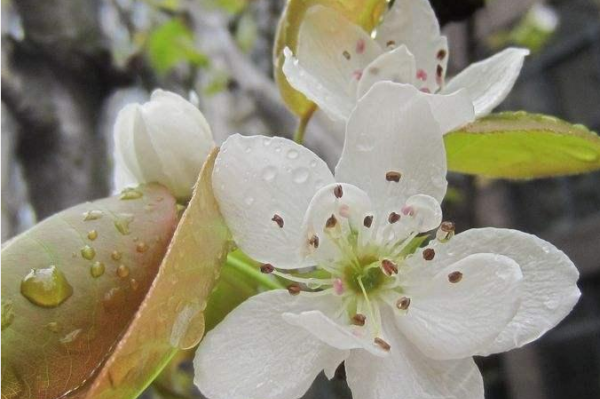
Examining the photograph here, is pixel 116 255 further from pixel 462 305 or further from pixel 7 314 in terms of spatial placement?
pixel 462 305

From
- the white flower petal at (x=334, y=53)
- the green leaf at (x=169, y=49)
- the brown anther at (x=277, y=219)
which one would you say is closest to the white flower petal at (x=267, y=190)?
the brown anther at (x=277, y=219)

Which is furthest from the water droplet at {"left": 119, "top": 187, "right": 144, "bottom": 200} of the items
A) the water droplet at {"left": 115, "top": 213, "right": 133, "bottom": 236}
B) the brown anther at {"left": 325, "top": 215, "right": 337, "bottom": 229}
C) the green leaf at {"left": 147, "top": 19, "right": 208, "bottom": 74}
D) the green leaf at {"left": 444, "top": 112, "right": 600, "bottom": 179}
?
the green leaf at {"left": 147, "top": 19, "right": 208, "bottom": 74}

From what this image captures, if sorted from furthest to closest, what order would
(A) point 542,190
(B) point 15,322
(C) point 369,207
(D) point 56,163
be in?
(A) point 542,190 < (D) point 56,163 < (C) point 369,207 < (B) point 15,322

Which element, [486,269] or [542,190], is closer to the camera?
[486,269]

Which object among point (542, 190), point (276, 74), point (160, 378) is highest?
point (276, 74)

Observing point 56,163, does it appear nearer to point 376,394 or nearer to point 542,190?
point 376,394

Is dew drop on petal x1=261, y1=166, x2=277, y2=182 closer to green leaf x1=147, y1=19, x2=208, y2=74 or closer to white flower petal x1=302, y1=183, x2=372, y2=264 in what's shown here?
white flower petal x1=302, y1=183, x2=372, y2=264

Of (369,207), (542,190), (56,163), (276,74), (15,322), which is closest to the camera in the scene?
(15,322)

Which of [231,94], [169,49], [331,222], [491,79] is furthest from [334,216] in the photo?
[231,94]

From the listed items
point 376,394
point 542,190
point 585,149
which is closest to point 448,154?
point 585,149
